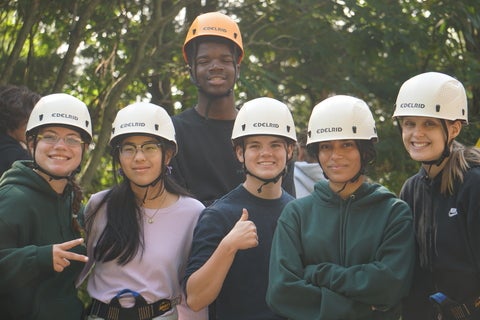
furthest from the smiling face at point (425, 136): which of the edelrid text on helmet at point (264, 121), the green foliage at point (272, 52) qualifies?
the green foliage at point (272, 52)

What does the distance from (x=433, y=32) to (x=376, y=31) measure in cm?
78

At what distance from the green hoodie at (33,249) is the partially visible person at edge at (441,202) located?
7.39 feet

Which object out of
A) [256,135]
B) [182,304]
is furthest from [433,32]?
[182,304]

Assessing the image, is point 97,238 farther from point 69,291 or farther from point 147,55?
point 147,55

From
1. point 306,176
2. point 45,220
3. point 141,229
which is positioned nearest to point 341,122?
point 141,229

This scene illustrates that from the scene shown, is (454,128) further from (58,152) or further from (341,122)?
(58,152)

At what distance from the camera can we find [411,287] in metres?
4.94

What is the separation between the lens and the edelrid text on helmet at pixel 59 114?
5.22 m

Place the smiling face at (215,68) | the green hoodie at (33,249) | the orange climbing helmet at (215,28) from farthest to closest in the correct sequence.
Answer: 1. the orange climbing helmet at (215,28)
2. the smiling face at (215,68)
3. the green hoodie at (33,249)

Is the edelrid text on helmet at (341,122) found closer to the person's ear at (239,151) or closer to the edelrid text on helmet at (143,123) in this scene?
the person's ear at (239,151)

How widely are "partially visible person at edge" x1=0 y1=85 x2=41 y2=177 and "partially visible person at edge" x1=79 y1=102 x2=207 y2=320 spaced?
3.55 feet

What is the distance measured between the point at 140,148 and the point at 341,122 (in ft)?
4.67

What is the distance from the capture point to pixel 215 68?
6.08m

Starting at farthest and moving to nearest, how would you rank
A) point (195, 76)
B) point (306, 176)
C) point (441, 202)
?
1. point (306, 176)
2. point (195, 76)
3. point (441, 202)
